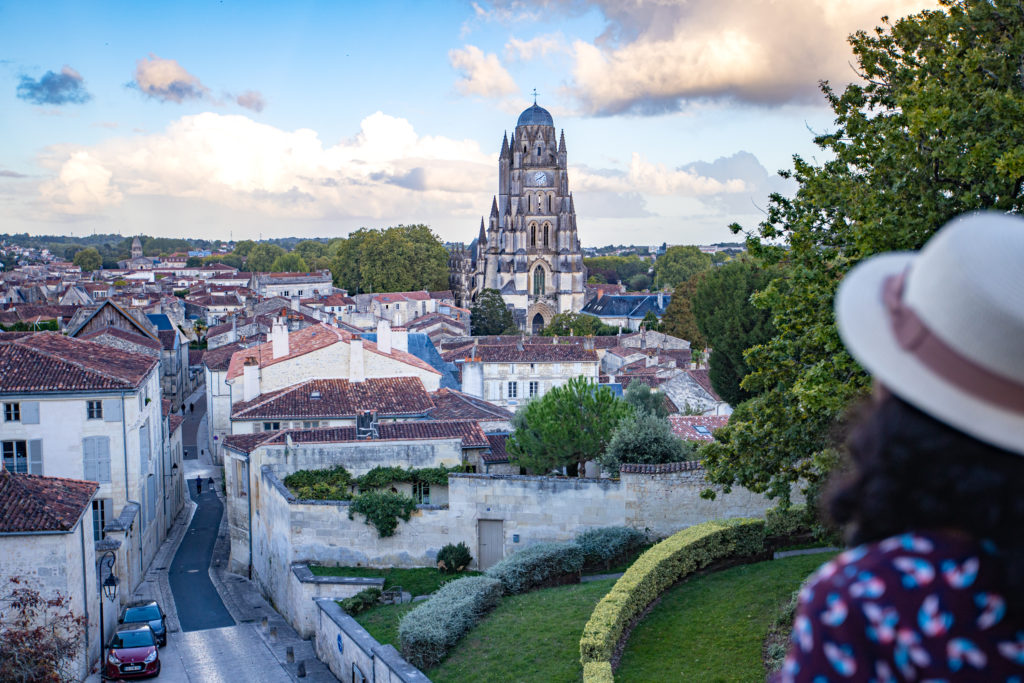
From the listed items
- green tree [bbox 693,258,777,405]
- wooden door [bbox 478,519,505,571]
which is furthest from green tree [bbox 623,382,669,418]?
wooden door [bbox 478,519,505,571]

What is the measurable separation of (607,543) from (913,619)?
1692 cm

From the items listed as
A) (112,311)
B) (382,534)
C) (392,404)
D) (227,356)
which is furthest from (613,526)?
(112,311)

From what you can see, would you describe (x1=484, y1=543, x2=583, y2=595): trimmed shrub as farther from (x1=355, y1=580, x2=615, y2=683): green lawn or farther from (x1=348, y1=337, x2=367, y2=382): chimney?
(x1=348, y1=337, x2=367, y2=382): chimney

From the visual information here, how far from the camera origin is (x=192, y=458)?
3853cm

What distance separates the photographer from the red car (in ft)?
53.2

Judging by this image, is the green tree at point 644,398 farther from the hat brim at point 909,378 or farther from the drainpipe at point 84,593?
the hat brim at point 909,378

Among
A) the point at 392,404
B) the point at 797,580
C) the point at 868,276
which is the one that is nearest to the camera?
the point at 868,276

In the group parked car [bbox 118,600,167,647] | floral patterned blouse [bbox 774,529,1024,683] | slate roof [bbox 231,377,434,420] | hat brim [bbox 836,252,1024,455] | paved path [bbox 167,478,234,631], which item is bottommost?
paved path [bbox 167,478,234,631]

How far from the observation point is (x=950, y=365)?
1552 mm

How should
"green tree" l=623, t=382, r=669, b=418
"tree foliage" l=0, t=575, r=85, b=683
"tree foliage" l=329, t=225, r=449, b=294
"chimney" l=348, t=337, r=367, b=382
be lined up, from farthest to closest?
"tree foliage" l=329, t=225, r=449, b=294 → "green tree" l=623, t=382, r=669, b=418 → "chimney" l=348, t=337, r=367, b=382 → "tree foliage" l=0, t=575, r=85, b=683

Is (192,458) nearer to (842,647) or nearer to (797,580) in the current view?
(797,580)

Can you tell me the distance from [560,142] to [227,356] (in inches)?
2514

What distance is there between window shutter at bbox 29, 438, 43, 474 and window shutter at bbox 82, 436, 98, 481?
94 centimetres

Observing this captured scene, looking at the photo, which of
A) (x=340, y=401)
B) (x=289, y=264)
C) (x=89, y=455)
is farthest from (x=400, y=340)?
(x=289, y=264)
